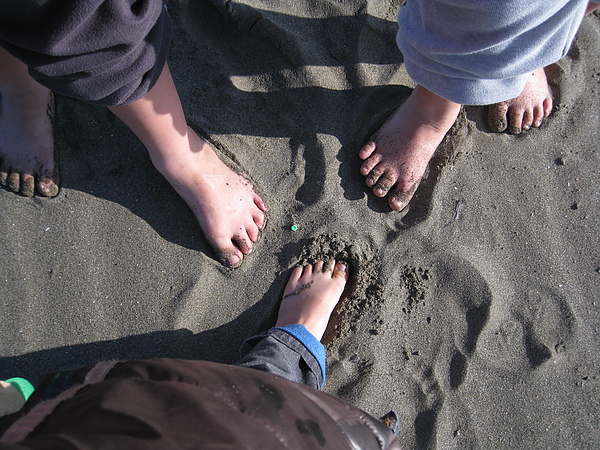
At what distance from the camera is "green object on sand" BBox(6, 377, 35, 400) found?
4.29 ft

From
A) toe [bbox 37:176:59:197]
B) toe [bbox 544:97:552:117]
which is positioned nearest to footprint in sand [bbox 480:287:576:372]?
toe [bbox 544:97:552:117]

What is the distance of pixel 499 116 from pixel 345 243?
86 centimetres

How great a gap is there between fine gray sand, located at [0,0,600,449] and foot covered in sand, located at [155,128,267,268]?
2.3 inches

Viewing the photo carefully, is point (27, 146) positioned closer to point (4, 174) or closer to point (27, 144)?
point (27, 144)

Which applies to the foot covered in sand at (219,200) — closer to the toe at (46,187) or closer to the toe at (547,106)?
the toe at (46,187)

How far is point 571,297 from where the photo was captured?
1.53 m

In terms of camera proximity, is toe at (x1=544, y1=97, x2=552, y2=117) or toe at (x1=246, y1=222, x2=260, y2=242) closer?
toe at (x1=246, y1=222, x2=260, y2=242)

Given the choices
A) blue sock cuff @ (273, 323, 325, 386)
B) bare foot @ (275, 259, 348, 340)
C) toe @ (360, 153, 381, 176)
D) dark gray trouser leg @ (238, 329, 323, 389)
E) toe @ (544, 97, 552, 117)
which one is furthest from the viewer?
toe @ (544, 97, 552, 117)

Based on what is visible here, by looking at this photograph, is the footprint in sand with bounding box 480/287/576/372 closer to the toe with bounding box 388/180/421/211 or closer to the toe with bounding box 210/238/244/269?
the toe with bounding box 388/180/421/211

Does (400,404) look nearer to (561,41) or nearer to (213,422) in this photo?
(213,422)

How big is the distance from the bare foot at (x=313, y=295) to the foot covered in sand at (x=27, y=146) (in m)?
1.00

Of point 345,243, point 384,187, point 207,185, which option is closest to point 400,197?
point 384,187

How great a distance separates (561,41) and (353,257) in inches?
36.8

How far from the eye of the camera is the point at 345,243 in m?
1.59
